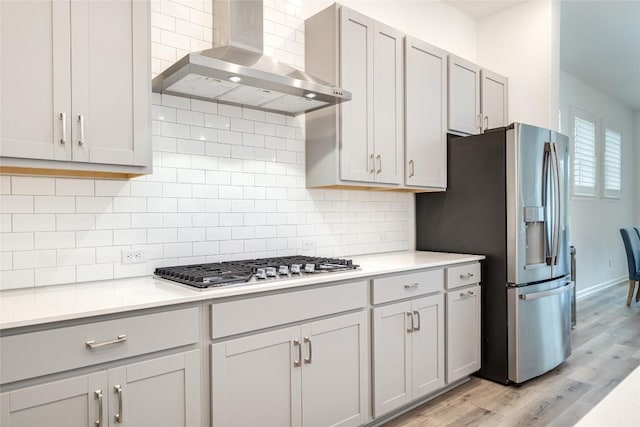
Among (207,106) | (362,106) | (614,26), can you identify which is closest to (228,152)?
(207,106)

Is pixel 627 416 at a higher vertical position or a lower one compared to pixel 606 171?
lower

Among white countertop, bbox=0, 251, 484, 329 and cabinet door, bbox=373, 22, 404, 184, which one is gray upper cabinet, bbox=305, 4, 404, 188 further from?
white countertop, bbox=0, 251, 484, 329

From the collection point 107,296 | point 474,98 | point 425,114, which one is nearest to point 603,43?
point 474,98

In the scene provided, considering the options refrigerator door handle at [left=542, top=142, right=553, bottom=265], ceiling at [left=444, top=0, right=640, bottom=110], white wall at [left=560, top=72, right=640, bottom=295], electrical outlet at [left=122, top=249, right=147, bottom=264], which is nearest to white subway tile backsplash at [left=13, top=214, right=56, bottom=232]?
electrical outlet at [left=122, top=249, right=147, bottom=264]

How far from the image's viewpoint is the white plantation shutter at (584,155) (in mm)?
6125

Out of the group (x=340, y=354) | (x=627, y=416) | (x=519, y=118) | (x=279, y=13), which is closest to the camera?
(x=627, y=416)

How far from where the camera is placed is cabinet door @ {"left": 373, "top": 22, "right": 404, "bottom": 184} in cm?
297

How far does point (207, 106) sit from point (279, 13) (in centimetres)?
→ 85

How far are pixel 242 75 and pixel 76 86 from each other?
27.7 inches

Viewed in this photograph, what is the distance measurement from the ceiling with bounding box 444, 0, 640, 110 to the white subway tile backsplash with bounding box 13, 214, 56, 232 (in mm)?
3777

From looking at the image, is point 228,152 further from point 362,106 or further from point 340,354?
point 340,354

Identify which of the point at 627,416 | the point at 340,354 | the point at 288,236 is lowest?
the point at 340,354

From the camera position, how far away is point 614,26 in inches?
182

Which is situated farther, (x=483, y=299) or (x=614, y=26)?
(x=614, y=26)
